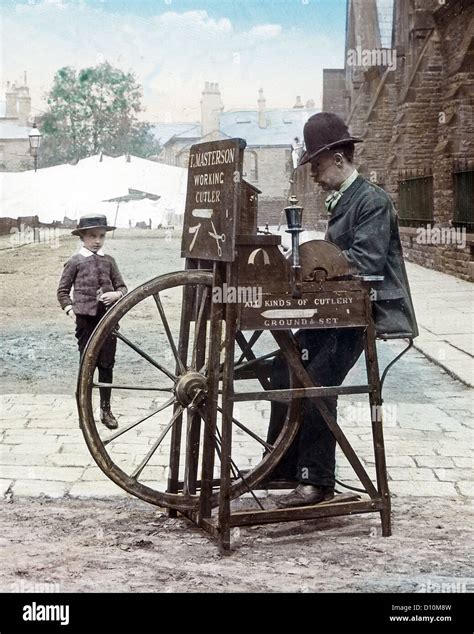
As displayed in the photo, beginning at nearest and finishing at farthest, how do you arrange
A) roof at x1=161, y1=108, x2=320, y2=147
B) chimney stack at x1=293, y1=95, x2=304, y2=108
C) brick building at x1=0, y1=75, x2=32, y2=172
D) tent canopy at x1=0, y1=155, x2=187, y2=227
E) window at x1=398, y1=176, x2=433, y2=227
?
window at x1=398, y1=176, x2=433, y2=227
tent canopy at x1=0, y1=155, x2=187, y2=227
roof at x1=161, y1=108, x2=320, y2=147
brick building at x1=0, y1=75, x2=32, y2=172
chimney stack at x1=293, y1=95, x2=304, y2=108

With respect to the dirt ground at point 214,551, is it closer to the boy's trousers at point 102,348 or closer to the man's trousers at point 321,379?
the man's trousers at point 321,379

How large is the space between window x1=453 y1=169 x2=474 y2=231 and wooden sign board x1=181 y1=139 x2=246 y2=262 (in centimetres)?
1368

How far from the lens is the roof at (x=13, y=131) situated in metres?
72.9

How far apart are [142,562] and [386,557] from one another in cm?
114

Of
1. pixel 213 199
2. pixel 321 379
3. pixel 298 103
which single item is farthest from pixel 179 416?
pixel 298 103

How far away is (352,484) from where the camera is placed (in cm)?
578

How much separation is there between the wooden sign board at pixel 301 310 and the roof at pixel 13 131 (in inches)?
2780

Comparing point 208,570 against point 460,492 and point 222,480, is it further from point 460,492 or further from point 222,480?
point 460,492

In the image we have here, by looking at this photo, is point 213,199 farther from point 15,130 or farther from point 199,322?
point 15,130

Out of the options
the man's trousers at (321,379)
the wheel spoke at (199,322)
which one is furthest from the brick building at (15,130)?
the man's trousers at (321,379)

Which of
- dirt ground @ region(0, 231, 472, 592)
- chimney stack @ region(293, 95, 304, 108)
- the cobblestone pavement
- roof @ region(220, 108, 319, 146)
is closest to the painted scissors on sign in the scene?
dirt ground @ region(0, 231, 472, 592)

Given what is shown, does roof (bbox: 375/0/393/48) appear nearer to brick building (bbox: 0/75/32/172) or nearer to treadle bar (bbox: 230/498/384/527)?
treadle bar (bbox: 230/498/384/527)

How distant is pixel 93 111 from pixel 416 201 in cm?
4503

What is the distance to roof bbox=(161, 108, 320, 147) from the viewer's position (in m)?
62.3
